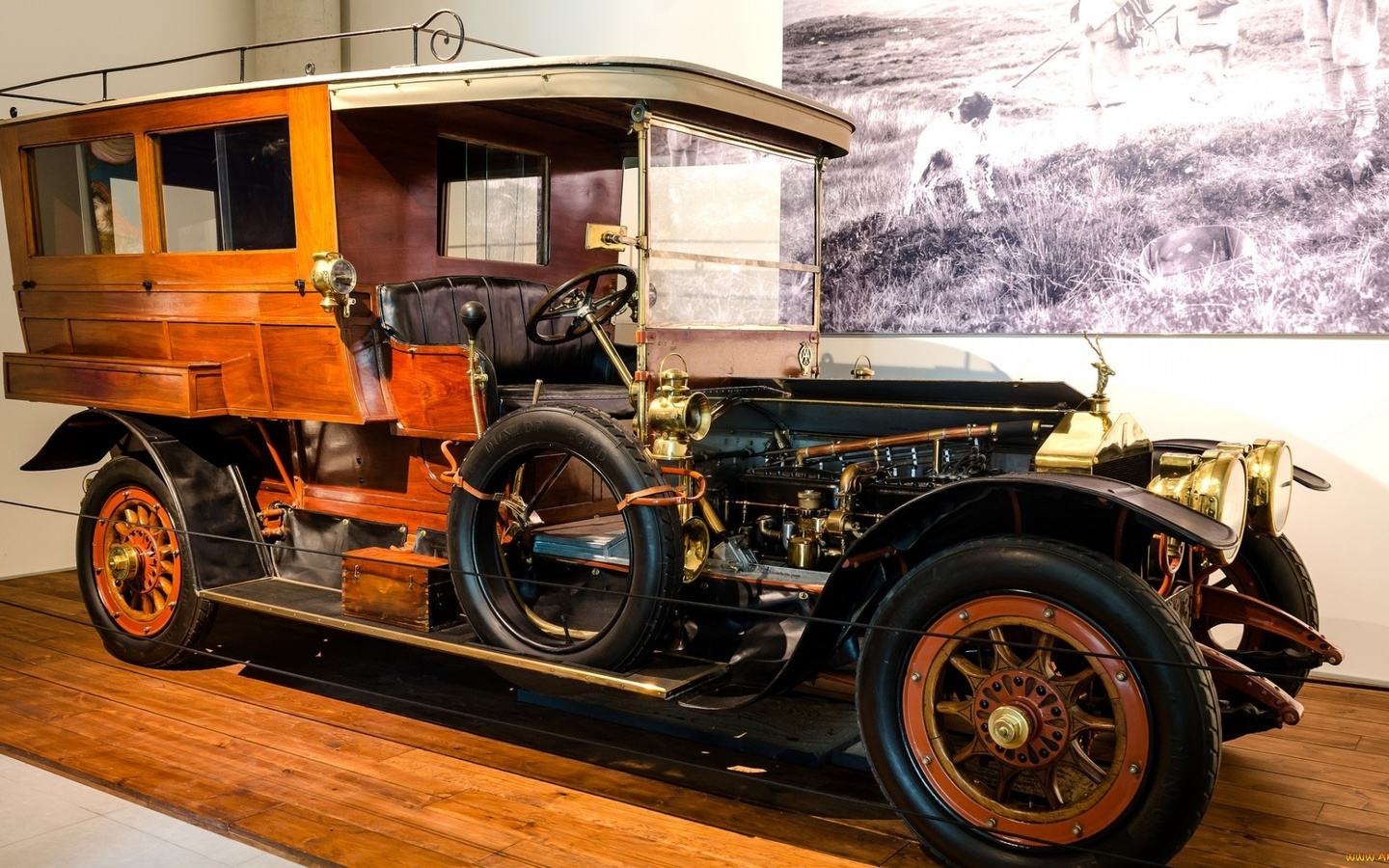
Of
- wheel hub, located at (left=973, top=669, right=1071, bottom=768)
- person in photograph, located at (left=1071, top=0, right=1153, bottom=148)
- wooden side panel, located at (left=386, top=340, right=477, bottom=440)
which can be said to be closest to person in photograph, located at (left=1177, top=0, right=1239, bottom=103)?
person in photograph, located at (left=1071, top=0, right=1153, bottom=148)

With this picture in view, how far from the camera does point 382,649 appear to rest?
4.33 m

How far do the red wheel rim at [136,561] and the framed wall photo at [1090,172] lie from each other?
2.75 metres

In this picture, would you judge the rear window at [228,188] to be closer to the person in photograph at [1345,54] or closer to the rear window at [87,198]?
the rear window at [87,198]

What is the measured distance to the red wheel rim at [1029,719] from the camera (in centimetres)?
229

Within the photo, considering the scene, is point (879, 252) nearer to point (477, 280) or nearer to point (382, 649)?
point (477, 280)

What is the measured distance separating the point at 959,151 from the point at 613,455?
245 cm

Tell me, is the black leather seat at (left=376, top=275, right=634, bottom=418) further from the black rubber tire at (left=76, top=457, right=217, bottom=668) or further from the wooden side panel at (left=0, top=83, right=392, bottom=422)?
the black rubber tire at (left=76, top=457, right=217, bottom=668)

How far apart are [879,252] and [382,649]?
8.30ft

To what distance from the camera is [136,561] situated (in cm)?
407

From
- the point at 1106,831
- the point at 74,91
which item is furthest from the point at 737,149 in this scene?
the point at 74,91

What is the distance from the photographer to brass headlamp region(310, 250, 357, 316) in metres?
3.44

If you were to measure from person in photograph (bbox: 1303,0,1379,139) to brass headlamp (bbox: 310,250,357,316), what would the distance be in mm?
3255

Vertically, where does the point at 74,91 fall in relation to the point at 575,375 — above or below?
above

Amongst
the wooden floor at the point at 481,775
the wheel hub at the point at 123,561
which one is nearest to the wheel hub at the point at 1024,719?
the wooden floor at the point at 481,775
